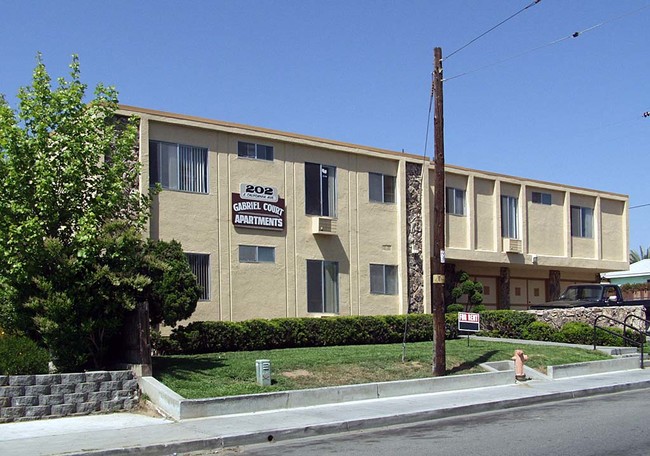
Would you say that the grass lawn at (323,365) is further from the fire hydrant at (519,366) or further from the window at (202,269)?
the window at (202,269)

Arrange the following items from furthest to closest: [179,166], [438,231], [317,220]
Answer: [317,220], [179,166], [438,231]

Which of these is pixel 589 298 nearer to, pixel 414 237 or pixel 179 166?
pixel 414 237

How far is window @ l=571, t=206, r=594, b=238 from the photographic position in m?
35.8

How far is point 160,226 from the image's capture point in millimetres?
22328

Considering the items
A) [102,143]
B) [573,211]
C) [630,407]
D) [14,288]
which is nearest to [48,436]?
[14,288]

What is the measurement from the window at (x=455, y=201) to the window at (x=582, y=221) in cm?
724

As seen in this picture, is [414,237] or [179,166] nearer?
[179,166]

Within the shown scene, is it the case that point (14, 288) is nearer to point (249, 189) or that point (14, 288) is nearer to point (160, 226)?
point (160, 226)

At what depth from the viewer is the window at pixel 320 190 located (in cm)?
2584

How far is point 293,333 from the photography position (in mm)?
22719

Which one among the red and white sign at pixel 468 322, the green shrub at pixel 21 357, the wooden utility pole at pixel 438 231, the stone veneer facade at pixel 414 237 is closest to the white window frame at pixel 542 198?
the stone veneer facade at pixel 414 237

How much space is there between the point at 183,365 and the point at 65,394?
3470 millimetres

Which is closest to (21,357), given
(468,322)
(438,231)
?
(438,231)

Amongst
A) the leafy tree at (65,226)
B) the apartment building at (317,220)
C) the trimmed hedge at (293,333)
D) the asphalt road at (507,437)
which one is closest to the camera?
the asphalt road at (507,437)
